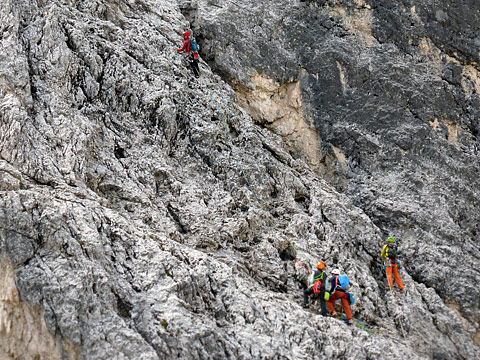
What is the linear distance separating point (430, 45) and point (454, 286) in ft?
33.7

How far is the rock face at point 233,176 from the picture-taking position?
10305 millimetres

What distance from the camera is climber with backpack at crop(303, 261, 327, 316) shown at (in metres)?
12.8

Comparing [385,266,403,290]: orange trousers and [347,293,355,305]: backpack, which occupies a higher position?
[385,266,403,290]: orange trousers

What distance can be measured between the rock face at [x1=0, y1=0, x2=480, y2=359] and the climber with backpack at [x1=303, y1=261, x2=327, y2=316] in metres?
0.43

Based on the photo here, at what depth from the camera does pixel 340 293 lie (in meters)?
12.9

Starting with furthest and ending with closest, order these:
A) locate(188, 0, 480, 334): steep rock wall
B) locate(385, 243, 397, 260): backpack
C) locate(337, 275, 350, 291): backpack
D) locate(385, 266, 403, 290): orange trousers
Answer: locate(188, 0, 480, 334): steep rock wall, locate(385, 243, 397, 260): backpack, locate(385, 266, 403, 290): orange trousers, locate(337, 275, 350, 291): backpack

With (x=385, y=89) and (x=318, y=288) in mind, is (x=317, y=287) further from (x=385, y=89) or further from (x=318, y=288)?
(x=385, y=89)

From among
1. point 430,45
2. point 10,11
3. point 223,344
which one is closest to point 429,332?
point 223,344

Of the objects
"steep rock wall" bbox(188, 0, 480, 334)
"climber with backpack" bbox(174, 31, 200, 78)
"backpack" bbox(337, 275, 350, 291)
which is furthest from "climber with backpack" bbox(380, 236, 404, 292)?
"climber with backpack" bbox(174, 31, 200, 78)

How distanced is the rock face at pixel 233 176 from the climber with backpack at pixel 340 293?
590 mm

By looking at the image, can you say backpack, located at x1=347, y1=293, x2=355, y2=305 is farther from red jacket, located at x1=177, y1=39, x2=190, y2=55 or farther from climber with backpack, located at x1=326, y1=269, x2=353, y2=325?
red jacket, located at x1=177, y1=39, x2=190, y2=55

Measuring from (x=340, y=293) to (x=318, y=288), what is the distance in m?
0.69

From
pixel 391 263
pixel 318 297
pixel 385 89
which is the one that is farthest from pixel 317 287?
pixel 385 89

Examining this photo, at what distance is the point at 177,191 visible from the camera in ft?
45.4
